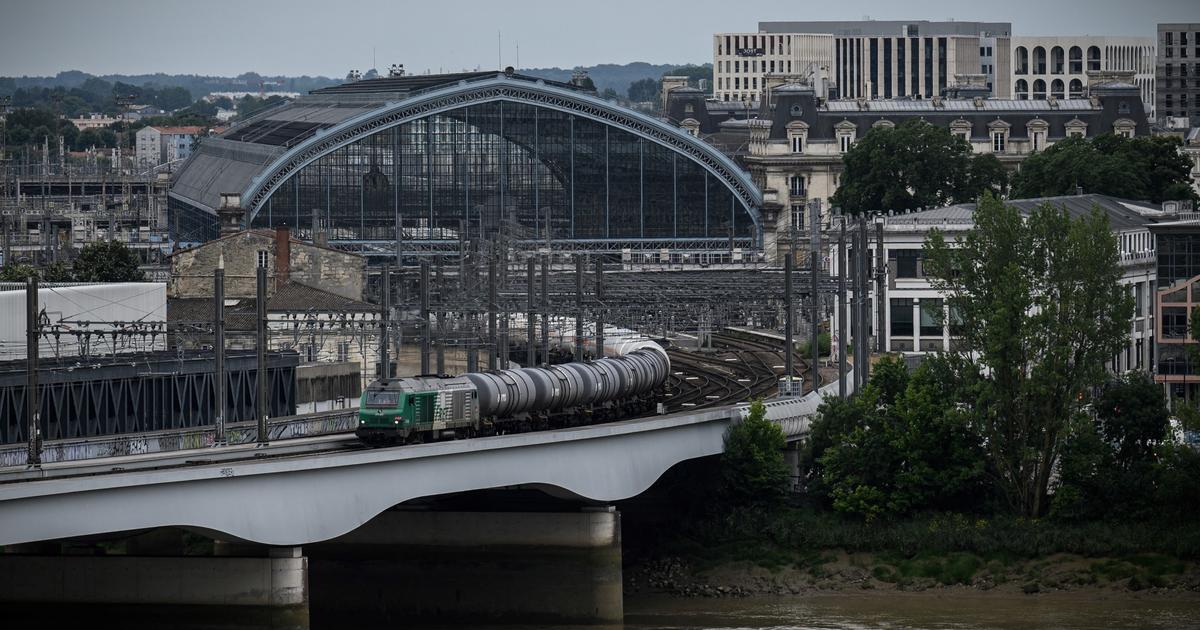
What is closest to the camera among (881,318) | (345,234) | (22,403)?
(22,403)

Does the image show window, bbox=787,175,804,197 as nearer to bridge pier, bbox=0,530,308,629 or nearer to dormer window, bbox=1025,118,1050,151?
dormer window, bbox=1025,118,1050,151

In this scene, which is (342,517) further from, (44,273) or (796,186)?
(796,186)

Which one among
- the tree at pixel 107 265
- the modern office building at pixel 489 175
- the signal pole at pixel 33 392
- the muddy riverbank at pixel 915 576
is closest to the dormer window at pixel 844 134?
the modern office building at pixel 489 175

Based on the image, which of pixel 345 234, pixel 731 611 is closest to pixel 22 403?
pixel 731 611

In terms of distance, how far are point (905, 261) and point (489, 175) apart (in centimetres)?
5811

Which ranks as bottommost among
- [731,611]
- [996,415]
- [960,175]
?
[731,611]

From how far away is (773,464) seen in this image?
282 ft

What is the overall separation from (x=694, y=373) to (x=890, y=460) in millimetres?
27143

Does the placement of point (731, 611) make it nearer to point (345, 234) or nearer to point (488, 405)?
point (488, 405)

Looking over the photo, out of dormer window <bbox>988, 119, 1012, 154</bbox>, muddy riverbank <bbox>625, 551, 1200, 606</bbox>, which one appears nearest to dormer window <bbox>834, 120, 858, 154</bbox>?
dormer window <bbox>988, 119, 1012, 154</bbox>

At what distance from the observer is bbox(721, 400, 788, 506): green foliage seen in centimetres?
8581

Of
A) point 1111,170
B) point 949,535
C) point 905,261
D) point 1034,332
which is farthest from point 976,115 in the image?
point 949,535

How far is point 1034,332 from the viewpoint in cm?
8238

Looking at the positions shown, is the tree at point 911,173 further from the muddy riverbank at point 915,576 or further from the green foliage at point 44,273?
the muddy riverbank at point 915,576
